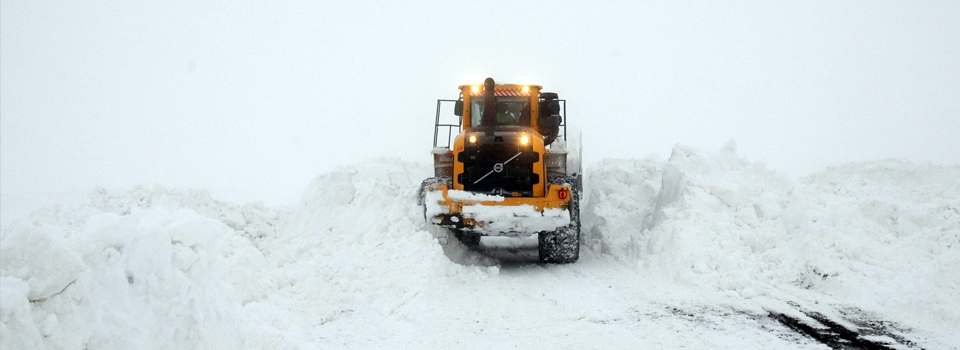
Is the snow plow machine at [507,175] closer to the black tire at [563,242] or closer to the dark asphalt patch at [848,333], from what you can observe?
the black tire at [563,242]

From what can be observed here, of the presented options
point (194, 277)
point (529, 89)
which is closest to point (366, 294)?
point (194, 277)

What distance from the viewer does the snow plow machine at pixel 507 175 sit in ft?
29.2

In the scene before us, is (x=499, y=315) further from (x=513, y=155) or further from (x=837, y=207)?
(x=837, y=207)

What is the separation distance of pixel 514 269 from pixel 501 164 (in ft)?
4.80

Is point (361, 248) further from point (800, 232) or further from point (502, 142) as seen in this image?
point (800, 232)

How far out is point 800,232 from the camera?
26.7 ft

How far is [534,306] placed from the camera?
23.3 ft

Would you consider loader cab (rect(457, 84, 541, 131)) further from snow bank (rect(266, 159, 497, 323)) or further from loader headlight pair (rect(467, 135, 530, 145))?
snow bank (rect(266, 159, 497, 323))

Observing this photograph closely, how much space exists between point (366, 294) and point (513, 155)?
10.0 ft

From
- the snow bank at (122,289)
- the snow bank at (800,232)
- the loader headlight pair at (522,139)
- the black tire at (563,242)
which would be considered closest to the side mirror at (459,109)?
the loader headlight pair at (522,139)

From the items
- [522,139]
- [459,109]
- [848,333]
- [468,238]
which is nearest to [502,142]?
[522,139]

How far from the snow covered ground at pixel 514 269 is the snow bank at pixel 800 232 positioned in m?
0.03

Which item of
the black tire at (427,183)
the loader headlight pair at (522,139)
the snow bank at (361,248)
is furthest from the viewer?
the black tire at (427,183)

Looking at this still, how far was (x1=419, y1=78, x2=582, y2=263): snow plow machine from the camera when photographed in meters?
8.89
